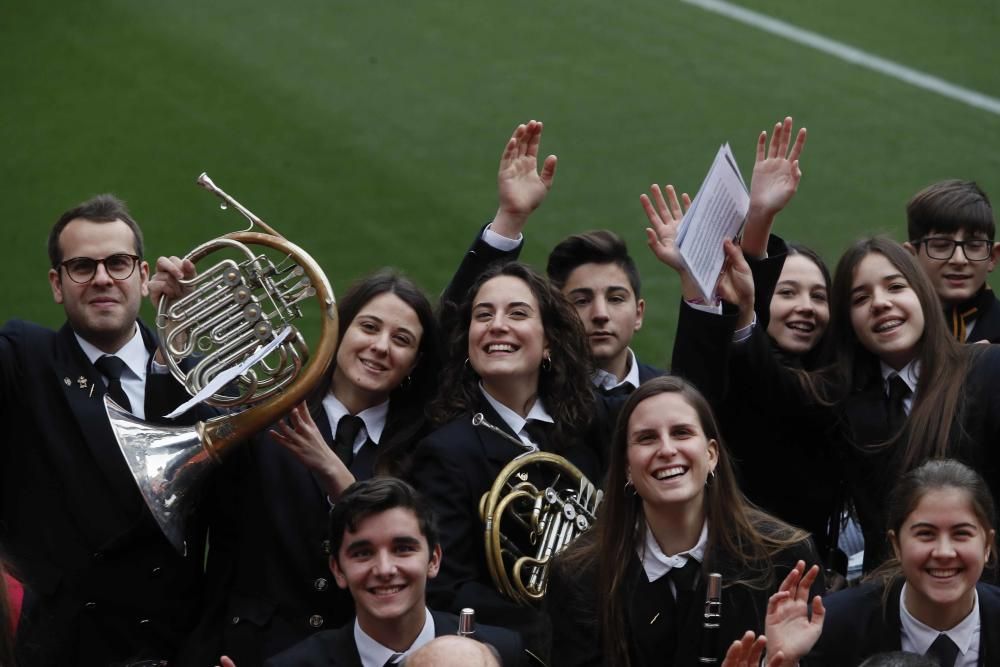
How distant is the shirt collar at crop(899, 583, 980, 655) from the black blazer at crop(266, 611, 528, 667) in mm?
1043

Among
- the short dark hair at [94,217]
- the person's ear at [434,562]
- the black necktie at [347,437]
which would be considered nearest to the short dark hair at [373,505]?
the person's ear at [434,562]

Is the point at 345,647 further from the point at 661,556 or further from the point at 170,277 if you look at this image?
the point at 170,277

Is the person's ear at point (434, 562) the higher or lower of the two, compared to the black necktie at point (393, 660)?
higher

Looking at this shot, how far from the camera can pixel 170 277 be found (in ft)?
16.7

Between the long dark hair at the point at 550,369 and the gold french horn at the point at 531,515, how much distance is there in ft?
0.47

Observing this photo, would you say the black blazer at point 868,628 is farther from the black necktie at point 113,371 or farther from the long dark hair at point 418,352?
the black necktie at point 113,371

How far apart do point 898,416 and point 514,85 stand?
21.1 ft

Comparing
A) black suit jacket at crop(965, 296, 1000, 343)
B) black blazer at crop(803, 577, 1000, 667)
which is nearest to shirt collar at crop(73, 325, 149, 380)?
black blazer at crop(803, 577, 1000, 667)

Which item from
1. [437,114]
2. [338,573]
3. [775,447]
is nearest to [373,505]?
[338,573]

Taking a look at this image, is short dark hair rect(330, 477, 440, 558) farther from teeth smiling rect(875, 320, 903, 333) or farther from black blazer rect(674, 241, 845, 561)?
teeth smiling rect(875, 320, 903, 333)

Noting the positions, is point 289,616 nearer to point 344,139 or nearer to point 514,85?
point 344,139

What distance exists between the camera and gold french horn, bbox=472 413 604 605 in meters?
5.04

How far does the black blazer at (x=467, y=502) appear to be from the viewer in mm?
5004

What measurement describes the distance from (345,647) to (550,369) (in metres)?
1.29
